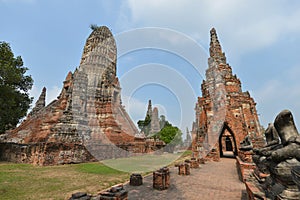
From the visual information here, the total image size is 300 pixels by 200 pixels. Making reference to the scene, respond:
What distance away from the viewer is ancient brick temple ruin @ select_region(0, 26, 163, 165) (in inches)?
568

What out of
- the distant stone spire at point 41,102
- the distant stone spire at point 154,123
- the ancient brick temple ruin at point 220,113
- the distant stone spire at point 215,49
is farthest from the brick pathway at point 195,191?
the distant stone spire at point 154,123

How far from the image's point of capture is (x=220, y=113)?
53.5 ft

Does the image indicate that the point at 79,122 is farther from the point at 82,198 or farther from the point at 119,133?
the point at 82,198

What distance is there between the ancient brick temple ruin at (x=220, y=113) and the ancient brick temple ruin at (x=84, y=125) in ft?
31.0

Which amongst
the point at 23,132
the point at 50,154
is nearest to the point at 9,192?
the point at 50,154

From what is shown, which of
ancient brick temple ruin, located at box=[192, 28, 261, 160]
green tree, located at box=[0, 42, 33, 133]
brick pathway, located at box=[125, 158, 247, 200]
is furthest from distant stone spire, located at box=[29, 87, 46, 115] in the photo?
brick pathway, located at box=[125, 158, 247, 200]

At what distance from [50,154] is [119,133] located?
414 inches

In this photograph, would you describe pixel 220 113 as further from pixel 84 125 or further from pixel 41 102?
pixel 41 102

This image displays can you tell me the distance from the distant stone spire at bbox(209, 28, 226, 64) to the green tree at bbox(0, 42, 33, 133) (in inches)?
905

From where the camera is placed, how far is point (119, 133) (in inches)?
904

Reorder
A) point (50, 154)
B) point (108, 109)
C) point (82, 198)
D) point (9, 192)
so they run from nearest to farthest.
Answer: point (82, 198) → point (9, 192) → point (50, 154) → point (108, 109)

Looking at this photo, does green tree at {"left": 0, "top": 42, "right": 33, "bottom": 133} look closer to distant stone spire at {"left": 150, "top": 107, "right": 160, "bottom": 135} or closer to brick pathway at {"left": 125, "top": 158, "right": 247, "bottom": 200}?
brick pathway at {"left": 125, "top": 158, "right": 247, "bottom": 200}

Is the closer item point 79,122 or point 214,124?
point 214,124

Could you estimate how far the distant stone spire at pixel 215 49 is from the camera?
2320 cm
